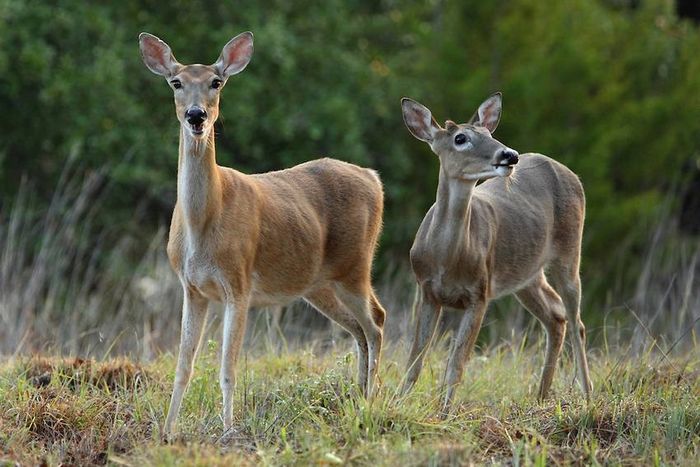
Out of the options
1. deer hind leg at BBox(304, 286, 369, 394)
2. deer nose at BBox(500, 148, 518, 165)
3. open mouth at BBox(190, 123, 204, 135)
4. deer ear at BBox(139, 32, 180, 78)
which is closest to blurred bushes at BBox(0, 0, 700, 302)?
deer hind leg at BBox(304, 286, 369, 394)

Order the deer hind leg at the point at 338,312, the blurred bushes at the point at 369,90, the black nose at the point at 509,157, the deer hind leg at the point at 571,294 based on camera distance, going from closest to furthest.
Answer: the black nose at the point at 509,157
the deer hind leg at the point at 338,312
the deer hind leg at the point at 571,294
the blurred bushes at the point at 369,90

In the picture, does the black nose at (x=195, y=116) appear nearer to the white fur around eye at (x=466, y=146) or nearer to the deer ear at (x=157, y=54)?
the deer ear at (x=157, y=54)

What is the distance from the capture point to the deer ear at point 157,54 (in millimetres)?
7664

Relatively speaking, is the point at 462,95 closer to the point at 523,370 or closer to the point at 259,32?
the point at 259,32

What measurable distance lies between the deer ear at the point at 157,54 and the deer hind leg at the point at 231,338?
4.56 feet

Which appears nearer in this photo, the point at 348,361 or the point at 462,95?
the point at 348,361

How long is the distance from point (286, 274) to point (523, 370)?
1.90 metres

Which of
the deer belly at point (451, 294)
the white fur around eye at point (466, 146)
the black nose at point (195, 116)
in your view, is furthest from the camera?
the deer belly at point (451, 294)

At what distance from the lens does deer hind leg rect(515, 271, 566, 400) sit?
28.6ft

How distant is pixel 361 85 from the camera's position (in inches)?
686

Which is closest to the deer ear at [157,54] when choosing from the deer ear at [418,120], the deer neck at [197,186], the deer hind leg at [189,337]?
the deer neck at [197,186]

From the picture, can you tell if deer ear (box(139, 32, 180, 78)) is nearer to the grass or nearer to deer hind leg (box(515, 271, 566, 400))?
the grass

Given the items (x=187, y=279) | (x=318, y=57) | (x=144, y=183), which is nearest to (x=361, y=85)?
(x=318, y=57)

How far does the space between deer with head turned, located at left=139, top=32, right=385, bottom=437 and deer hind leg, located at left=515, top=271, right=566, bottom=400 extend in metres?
1.10
